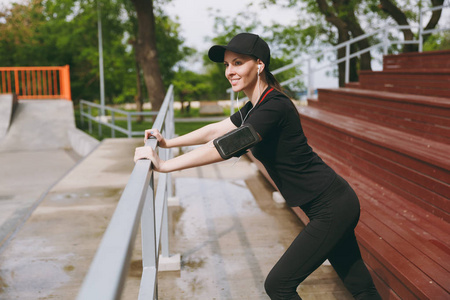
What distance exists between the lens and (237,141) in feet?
6.36

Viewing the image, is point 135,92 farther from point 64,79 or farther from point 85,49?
point 64,79

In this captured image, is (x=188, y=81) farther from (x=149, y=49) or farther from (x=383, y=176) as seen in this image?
(x=383, y=176)

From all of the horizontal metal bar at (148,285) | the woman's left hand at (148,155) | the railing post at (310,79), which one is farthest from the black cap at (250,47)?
the railing post at (310,79)

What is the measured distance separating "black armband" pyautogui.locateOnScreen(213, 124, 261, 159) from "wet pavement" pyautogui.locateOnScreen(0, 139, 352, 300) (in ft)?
3.11

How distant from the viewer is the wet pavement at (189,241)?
3381mm

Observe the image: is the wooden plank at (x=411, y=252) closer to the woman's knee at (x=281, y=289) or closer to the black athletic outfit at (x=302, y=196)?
the black athletic outfit at (x=302, y=196)

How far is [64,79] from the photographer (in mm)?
17047

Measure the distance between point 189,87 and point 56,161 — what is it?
912 inches

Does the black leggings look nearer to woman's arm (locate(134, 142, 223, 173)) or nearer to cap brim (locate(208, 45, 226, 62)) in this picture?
woman's arm (locate(134, 142, 223, 173))

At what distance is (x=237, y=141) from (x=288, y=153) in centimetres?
30

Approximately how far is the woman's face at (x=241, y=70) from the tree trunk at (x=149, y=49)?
1453 cm

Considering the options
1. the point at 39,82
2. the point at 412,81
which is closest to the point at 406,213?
the point at 412,81

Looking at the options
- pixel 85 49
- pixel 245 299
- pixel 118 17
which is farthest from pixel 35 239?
pixel 85 49

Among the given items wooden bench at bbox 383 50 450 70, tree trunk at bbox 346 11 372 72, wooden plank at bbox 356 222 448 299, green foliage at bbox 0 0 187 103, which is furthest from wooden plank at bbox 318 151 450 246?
green foliage at bbox 0 0 187 103
